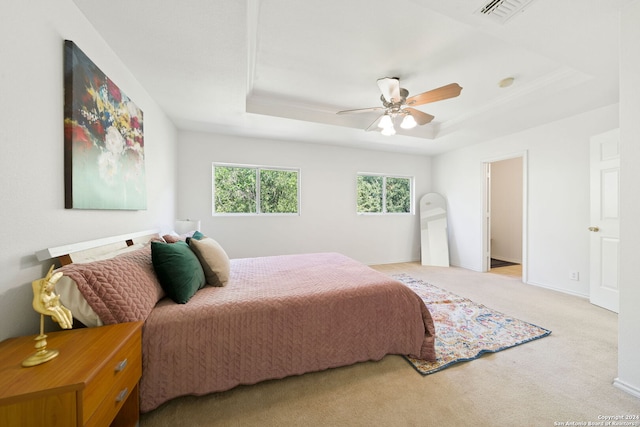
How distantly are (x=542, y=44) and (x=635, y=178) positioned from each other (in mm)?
1111

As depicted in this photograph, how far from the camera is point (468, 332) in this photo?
6.91 feet

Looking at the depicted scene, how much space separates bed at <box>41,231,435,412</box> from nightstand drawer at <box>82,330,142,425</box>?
0.40ft

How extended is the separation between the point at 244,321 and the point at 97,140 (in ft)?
5.00

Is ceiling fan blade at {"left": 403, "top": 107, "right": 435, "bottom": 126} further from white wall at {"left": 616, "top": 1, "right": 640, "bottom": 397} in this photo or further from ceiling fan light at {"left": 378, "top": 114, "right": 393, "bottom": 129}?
white wall at {"left": 616, "top": 1, "right": 640, "bottom": 397}

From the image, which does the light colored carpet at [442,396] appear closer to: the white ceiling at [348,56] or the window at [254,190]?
the white ceiling at [348,56]

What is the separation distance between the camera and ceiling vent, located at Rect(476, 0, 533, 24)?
1.37 metres

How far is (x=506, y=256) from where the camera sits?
Result: 5.24 meters

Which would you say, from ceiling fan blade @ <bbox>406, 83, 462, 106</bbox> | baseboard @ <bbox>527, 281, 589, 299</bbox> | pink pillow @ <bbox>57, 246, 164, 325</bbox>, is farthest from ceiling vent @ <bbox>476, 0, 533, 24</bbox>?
baseboard @ <bbox>527, 281, 589, 299</bbox>

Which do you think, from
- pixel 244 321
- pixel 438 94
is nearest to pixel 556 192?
pixel 438 94

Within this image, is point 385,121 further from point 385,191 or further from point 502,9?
point 385,191

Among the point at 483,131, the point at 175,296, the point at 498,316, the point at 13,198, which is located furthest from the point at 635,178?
the point at 13,198

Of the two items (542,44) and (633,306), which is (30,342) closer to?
(633,306)

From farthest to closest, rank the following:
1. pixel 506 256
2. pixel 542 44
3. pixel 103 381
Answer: pixel 506 256 → pixel 542 44 → pixel 103 381

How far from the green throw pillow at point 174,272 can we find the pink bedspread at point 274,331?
6cm
